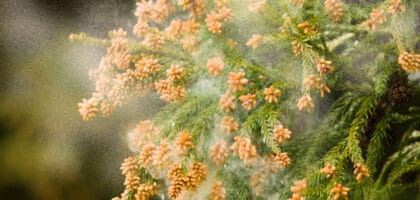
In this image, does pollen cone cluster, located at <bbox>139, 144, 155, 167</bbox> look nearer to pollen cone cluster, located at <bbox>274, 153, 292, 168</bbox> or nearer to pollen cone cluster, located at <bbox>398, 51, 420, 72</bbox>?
pollen cone cluster, located at <bbox>274, 153, 292, 168</bbox>

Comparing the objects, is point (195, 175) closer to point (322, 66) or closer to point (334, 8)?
point (322, 66)

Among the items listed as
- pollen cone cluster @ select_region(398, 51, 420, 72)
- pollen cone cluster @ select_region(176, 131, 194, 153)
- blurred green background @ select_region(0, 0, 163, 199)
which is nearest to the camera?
pollen cone cluster @ select_region(398, 51, 420, 72)

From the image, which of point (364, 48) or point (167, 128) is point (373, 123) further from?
point (167, 128)

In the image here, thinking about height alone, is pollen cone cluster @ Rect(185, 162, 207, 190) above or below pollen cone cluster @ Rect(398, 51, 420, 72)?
above

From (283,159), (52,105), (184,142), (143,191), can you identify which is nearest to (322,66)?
(283,159)

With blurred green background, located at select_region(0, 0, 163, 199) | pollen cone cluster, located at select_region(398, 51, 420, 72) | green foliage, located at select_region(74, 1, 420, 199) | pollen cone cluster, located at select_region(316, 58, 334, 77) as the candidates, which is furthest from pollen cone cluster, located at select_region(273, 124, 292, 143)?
blurred green background, located at select_region(0, 0, 163, 199)

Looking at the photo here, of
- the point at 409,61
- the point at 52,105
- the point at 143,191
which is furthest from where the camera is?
the point at 52,105

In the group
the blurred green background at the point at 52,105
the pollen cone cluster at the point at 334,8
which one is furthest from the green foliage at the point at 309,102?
the blurred green background at the point at 52,105

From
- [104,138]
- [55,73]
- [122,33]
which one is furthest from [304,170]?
[55,73]

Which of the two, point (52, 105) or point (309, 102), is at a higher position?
point (52, 105)
